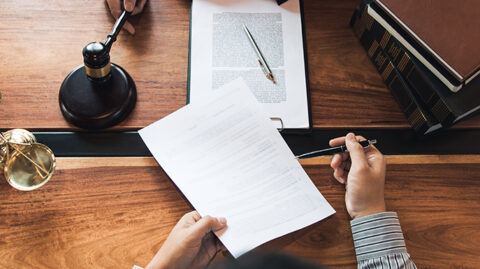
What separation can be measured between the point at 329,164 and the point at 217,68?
0.35 m

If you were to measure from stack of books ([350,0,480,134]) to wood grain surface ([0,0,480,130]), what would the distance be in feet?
0.20

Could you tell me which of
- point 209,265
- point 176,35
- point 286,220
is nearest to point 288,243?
point 286,220

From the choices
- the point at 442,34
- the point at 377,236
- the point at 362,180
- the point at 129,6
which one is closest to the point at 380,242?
the point at 377,236

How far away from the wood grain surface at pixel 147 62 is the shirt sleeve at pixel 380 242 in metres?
0.23

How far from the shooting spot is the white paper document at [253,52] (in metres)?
0.89

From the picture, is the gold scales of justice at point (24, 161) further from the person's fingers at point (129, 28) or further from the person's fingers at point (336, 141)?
the person's fingers at point (336, 141)

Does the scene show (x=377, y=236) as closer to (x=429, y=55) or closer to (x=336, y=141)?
(x=336, y=141)

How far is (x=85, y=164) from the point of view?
2.68 feet

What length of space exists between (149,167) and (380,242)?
0.51 metres

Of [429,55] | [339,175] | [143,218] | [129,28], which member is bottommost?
[143,218]

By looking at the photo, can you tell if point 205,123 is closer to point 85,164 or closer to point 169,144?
point 169,144

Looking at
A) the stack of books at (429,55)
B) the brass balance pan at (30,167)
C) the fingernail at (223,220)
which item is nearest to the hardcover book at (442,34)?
the stack of books at (429,55)

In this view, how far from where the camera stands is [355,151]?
80cm

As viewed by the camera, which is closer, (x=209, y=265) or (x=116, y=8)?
(x=209, y=265)
